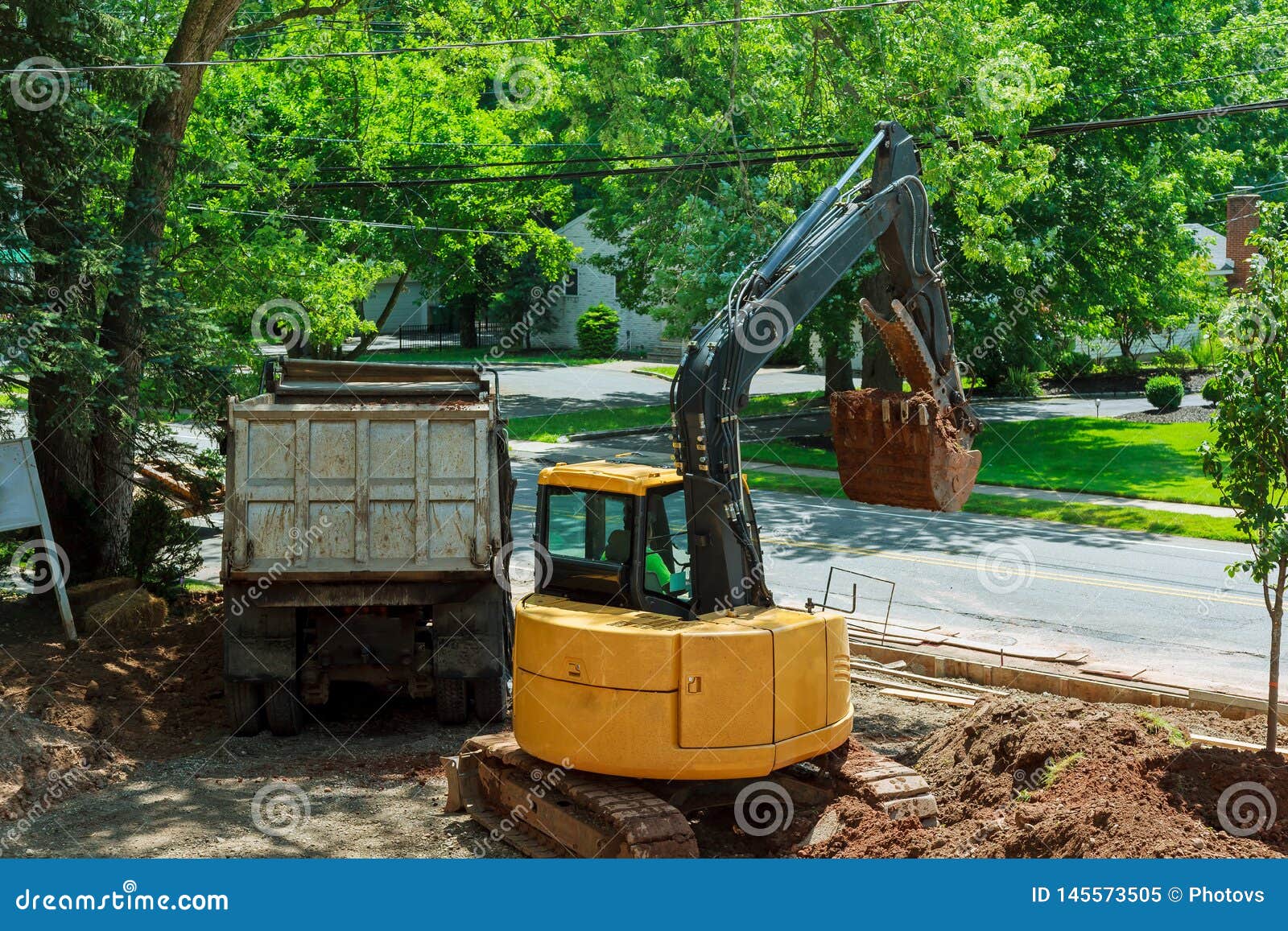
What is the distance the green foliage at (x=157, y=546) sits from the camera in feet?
52.2

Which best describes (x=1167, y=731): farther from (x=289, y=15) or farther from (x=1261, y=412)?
(x=289, y=15)

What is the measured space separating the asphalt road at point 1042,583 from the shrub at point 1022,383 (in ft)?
57.5

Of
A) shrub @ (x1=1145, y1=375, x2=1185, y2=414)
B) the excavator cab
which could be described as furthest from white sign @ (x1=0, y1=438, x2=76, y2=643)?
shrub @ (x1=1145, y1=375, x2=1185, y2=414)

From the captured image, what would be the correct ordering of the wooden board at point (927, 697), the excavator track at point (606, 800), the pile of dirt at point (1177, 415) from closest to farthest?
1. the excavator track at point (606, 800)
2. the wooden board at point (927, 697)
3. the pile of dirt at point (1177, 415)

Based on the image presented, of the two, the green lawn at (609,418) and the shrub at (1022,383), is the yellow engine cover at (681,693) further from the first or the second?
the shrub at (1022,383)

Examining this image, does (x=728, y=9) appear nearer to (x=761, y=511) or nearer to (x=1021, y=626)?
(x=761, y=511)

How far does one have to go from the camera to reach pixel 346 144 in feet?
99.3

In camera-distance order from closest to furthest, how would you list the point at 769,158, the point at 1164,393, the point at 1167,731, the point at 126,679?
the point at 1167,731
the point at 126,679
the point at 769,158
the point at 1164,393

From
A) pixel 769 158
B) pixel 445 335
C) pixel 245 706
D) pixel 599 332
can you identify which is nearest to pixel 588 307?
pixel 599 332

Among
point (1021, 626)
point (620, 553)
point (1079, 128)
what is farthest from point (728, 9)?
point (620, 553)

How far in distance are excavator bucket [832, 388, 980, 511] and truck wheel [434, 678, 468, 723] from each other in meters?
3.84

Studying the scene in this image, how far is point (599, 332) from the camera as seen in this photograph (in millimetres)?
54375

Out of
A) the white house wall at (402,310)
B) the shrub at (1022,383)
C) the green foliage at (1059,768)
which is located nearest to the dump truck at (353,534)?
the green foliage at (1059,768)

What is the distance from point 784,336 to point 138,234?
30.1 ft
